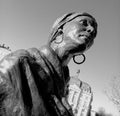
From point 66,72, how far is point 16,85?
784mm

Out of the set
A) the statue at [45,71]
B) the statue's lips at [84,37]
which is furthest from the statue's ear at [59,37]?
the statue's lips at [84,37]

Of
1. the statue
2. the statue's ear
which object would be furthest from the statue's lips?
the statue's ear

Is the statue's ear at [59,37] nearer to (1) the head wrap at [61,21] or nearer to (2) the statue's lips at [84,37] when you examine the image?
(1) the head wrap at [61,21]

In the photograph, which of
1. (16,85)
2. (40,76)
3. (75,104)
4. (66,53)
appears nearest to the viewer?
(16,85)

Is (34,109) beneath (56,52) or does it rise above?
beneath

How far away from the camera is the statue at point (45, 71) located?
125 cm

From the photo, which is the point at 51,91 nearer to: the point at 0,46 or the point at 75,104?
the point at 0,46

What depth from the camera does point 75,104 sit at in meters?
45.3

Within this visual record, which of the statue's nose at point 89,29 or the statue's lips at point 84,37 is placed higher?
the statue's nose at point 89,29

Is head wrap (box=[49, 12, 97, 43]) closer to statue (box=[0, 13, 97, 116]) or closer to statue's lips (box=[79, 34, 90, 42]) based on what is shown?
statue (box=[0, 13, 97, 116])

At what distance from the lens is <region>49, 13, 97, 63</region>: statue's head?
1764 millimetres

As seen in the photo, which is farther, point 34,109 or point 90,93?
point 90,93

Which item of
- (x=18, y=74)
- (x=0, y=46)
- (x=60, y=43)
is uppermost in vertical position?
(x=0, y=46)

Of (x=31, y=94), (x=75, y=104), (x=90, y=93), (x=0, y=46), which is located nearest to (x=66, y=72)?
(x=31, y=94)
